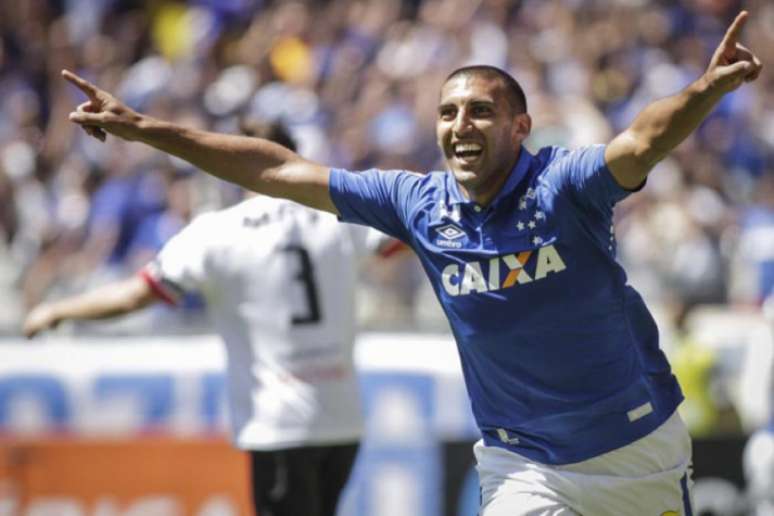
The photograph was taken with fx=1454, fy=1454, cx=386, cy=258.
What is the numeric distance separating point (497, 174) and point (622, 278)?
0.57 m

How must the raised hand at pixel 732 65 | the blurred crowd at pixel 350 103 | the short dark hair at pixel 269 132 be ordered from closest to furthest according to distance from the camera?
1. the raised hand at pixel 732 65
2. the short dark hair at pixel 269 132
3. the blurred crowd at pixel 350 103

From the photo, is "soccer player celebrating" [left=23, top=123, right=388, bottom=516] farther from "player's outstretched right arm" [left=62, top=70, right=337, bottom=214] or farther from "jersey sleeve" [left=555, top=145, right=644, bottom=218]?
"jersey sleeve" [left=555, top=145, right=644, bottom=218]

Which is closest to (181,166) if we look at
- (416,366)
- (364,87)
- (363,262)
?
(364,87)

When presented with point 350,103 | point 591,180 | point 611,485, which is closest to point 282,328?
point 611,485

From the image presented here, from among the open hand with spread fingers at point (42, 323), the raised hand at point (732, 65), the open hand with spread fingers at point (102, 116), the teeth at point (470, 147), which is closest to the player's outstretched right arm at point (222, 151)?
the open hand with spread fingers at point (102, 116)

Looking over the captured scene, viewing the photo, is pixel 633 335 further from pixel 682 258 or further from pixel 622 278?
pixel 682 258

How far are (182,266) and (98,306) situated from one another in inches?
18.9

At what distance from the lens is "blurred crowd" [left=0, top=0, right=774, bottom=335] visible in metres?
12.0

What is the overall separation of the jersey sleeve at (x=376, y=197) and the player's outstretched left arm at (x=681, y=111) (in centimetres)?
97

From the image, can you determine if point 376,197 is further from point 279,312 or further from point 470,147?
point 279,312

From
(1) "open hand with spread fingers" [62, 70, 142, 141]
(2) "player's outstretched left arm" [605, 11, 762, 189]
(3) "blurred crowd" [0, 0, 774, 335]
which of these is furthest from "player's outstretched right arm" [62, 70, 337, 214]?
(3) "blurred crowd" [0, 0, 774, 335]

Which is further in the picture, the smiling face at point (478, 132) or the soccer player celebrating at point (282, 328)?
the soccer player celebrating at point (282, 328)

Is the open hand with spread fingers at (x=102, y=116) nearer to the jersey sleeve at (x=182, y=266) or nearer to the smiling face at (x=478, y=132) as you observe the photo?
the smiling face at (x=478, y=132)

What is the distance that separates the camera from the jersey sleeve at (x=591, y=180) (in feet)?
15.3
